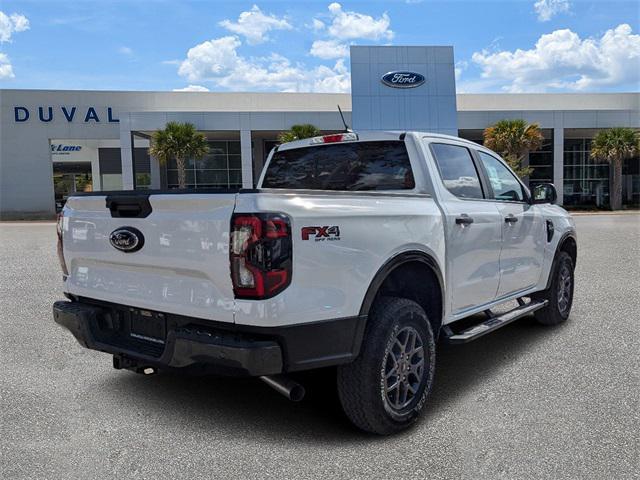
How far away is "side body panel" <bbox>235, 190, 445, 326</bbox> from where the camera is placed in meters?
2.77

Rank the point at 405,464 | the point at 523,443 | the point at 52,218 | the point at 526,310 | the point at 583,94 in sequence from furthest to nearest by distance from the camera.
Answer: the point at 583,94 < the point at 52,218 < the point at 526,310 < the point at 523,443 < the point at 405,464

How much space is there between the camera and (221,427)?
3.45 metres

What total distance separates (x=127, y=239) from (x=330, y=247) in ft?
4.18

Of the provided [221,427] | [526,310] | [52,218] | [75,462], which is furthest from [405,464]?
[52,218]

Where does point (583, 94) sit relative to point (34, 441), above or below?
above

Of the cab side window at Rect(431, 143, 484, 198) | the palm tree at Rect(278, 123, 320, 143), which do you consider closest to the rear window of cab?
the cab side window at Rect(431, 143, 484, 198)

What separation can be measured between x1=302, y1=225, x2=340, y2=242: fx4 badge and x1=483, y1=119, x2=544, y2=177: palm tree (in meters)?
31.2

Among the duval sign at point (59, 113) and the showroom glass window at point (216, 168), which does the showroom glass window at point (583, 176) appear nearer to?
the showroom glass window at point (216, 168)

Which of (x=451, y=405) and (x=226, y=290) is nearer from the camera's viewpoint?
(x=226, y=290)

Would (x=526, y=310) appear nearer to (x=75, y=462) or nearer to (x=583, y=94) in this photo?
(x=75, y=462)

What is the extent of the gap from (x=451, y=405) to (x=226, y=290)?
6.54 ft

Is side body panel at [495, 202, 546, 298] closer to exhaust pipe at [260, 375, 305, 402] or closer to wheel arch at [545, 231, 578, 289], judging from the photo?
wheel arch at [545, 231, 578, 289]

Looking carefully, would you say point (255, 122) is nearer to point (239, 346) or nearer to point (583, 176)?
point (583, 176)

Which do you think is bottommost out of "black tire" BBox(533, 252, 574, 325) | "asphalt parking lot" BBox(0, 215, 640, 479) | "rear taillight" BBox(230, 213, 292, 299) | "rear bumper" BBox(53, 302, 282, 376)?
"asphalt parking lot" BBox(0, 215, 640, 479)
